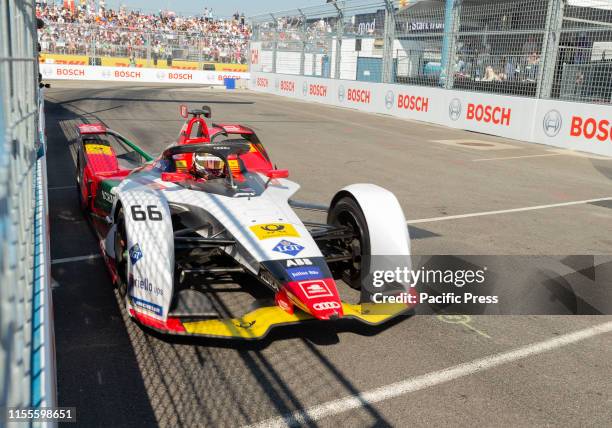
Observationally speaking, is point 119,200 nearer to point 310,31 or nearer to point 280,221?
point 280,221

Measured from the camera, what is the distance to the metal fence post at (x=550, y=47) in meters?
16.7

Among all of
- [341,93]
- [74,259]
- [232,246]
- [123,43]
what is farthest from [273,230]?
[123,43]

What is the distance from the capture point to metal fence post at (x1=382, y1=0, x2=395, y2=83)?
23.8 m

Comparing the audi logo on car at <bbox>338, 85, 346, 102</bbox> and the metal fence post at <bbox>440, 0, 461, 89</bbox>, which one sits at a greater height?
the metal fence post at <bbox>440, 0, 461, 89</bbox>

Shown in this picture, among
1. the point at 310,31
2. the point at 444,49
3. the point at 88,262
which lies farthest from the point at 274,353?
the point at 310,31

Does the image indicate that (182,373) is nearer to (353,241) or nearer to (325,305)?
(325,305)

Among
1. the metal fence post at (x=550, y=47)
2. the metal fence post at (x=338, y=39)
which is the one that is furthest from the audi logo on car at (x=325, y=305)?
the metal fence post at (x=338, y=39)

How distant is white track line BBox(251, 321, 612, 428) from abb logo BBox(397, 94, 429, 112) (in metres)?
17.5

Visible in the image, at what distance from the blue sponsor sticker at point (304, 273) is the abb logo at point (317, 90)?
82.2 feet

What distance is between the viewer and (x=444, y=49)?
20953 mm

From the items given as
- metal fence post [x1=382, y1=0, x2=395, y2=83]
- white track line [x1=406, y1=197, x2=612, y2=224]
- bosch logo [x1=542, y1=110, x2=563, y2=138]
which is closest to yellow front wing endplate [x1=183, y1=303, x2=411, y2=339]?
white track line [x1=406, y1=197, x2=612, y2=224]

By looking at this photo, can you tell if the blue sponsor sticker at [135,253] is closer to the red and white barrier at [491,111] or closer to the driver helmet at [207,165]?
the driver helmet at [207,165]

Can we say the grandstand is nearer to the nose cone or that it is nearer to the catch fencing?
the catch fencing

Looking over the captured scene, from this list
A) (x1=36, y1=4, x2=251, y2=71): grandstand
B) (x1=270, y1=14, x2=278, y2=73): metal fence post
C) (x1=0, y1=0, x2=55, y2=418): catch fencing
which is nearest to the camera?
(x1=0, y1=0, x2=55, y2=418): catch fencing
